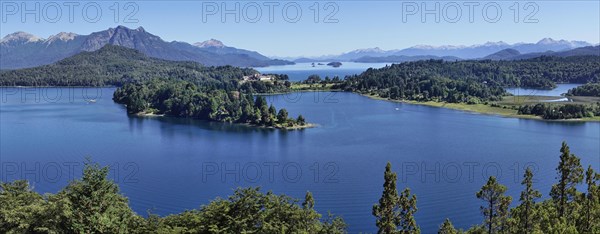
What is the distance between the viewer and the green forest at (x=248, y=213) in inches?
513

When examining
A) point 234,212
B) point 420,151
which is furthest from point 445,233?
point 420,151

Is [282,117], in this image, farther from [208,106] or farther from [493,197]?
[493,197]

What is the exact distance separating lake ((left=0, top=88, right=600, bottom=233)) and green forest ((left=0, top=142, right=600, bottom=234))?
6671 mm

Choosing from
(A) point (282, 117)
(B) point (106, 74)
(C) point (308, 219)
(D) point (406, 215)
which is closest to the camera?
(C) point (308, 219)

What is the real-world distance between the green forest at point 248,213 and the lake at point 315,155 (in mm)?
6671

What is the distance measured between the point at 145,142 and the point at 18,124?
829 inches

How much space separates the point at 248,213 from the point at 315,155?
24.4 metres

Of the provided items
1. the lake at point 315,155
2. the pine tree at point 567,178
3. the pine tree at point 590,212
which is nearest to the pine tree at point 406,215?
the pine tree at point 590,212

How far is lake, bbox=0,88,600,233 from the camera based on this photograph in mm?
27062

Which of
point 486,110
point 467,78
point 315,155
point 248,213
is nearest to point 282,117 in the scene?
point 315,155

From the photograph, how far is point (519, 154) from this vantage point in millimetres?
37688

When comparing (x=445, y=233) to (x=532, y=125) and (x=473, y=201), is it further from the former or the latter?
(x=532, y=125)

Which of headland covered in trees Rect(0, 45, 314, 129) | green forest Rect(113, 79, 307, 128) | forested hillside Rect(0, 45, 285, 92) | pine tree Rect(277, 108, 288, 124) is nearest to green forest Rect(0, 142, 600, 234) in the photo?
headland covered in trees Rect(0, 45, 314, 129)

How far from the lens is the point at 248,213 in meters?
14.1
